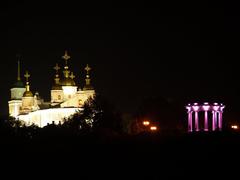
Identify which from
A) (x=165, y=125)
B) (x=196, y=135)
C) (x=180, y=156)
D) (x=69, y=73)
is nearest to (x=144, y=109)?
(x=165, y=125)

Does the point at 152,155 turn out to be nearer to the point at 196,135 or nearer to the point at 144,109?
the point at 196,135

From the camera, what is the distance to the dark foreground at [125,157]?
2264 inches

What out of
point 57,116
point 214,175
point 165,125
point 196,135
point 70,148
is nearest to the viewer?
point 214,175

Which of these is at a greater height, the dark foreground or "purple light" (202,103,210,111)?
"purple light" (202,103,210,111)

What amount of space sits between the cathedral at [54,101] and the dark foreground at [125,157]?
216ft

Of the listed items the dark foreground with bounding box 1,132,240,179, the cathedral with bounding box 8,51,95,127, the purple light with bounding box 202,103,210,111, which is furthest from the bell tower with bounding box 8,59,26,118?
the dark foreground with bounding box 1,132,240,179

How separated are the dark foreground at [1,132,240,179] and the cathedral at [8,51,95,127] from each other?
6595cm

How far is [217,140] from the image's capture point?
6569 cm

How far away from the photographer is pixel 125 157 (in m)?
62.8

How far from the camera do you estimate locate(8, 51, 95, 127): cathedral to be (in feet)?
454

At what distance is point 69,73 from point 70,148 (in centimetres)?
8141

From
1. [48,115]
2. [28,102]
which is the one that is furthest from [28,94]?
[48,115]

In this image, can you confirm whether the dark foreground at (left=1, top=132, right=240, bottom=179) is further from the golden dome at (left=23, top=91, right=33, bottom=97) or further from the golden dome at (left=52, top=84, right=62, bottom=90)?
the golden dome at (left=23, top=91, right=33, bottom=97)

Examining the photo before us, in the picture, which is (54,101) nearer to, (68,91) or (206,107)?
(68,91)
